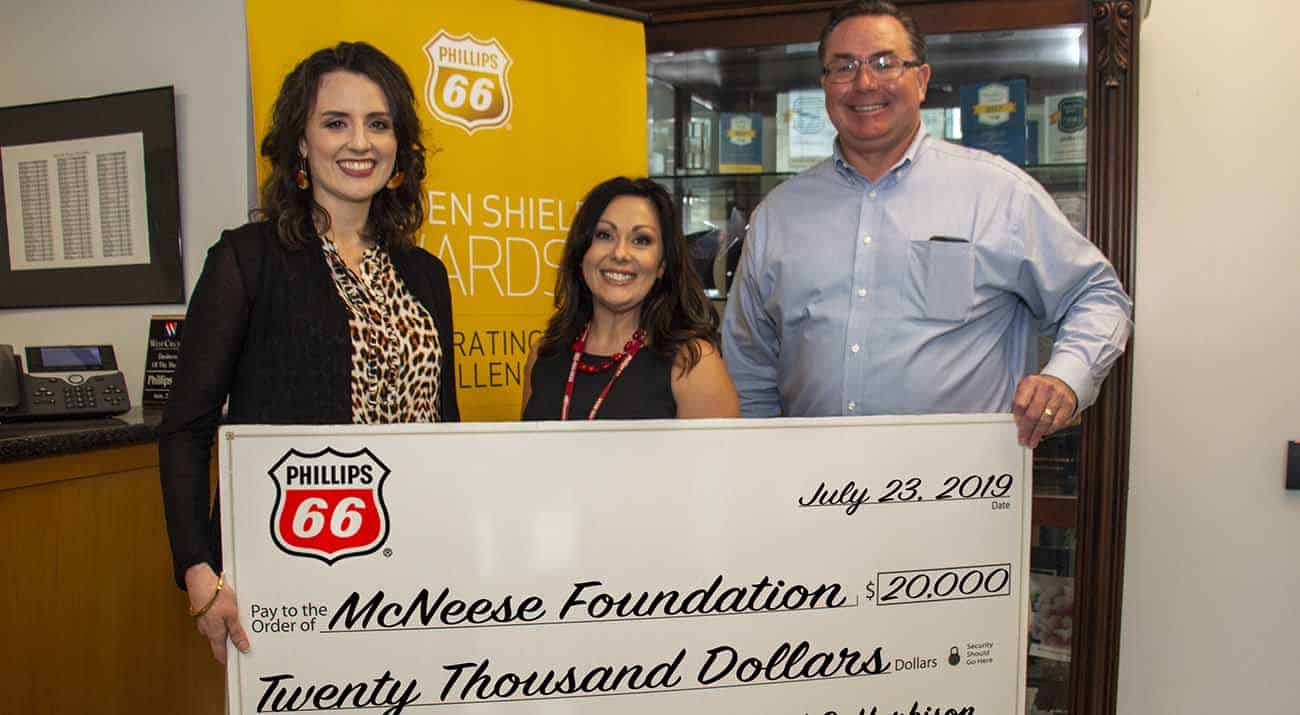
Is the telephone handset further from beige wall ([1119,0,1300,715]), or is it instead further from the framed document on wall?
beige wall ([1119,0,1300,715])

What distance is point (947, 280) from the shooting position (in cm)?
190

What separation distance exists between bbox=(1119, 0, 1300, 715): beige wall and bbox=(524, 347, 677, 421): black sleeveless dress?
1345mm

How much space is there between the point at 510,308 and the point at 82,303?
5.88 feet

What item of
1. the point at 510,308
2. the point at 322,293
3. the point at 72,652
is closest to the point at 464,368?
the point at 510,308

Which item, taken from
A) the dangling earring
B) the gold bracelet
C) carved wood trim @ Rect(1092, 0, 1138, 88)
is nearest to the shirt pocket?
carved wood trim @ Rect(1092, 0, 1138, 88)

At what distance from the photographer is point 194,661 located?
101 inches

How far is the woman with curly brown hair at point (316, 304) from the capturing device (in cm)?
141

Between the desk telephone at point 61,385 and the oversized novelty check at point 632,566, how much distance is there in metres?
1.39

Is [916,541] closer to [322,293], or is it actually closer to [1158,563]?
[322,293]

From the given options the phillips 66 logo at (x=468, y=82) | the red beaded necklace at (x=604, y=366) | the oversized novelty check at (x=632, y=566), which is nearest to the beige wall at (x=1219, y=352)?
the oversized novelty check at (x=632, y=566)

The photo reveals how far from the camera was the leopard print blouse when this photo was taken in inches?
61.0

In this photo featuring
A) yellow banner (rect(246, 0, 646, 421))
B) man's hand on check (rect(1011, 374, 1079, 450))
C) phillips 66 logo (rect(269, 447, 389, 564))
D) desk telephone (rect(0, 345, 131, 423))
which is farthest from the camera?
desk telephone (rect(0, 345, 131, 423))

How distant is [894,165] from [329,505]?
131 cm

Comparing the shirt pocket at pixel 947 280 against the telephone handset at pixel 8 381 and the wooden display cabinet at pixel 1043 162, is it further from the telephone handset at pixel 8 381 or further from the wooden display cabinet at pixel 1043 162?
the telephone handset at pixel 8 381
